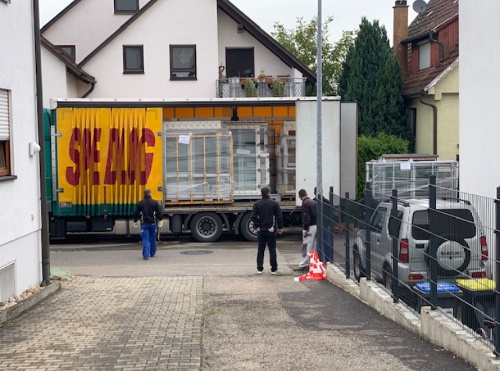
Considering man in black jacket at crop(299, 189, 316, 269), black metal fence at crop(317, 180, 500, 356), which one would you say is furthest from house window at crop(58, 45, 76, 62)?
black metal fence at crop(317, 180, 500, 356)

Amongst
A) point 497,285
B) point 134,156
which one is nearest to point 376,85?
point 134,156

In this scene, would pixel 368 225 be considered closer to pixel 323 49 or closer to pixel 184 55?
pixel 184 55

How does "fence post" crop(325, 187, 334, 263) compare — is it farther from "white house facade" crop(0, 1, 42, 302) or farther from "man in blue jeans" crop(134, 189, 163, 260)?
"man in blue jeans" crop(134, 189, 163, 260)

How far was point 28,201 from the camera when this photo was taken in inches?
492

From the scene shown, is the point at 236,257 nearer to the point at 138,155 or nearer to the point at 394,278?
the point at 138,155

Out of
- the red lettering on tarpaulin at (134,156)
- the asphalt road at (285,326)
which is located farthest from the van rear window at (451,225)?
the red lettering on tarpaulin at (134,156)

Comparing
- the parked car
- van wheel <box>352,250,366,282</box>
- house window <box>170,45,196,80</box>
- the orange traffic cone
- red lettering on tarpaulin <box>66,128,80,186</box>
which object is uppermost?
house window <box>170,45,196,80</box>

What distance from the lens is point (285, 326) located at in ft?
33.2

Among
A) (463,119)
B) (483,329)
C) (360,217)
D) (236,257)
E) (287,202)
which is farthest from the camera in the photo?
(287,202)

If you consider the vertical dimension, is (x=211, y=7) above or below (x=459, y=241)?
above

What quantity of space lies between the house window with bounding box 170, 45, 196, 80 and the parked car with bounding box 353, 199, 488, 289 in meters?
19.8

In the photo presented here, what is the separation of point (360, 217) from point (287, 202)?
37.7 ft

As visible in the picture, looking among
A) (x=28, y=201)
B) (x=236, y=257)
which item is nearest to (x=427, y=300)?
(x=28, y=201)

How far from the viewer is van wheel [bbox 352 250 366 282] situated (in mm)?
12550
